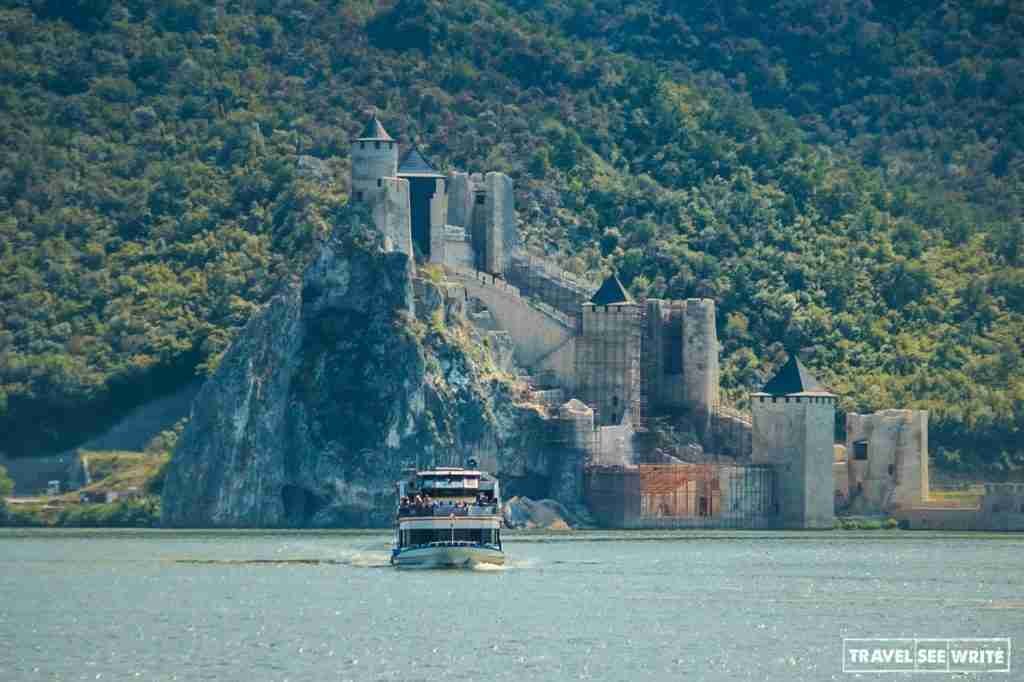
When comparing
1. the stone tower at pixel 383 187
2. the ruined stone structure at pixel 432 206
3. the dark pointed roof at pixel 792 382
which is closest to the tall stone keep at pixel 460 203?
the ruined stone structure at pixel 432 206

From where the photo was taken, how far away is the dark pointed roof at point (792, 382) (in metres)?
165

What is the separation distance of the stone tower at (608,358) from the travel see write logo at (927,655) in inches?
2749

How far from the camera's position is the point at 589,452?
165 metres

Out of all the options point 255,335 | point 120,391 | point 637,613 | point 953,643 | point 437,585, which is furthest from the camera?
point 120,391

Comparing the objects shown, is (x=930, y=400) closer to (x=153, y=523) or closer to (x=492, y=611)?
(x=153, y=523)

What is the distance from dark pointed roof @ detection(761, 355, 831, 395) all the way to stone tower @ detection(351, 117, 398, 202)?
64.5 ft

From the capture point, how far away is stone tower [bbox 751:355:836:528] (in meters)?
165

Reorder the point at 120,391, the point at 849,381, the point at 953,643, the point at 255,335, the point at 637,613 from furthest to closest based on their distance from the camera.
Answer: the point at 849,381
the point at 120,391
the point at 255,335
the point at 637,613
the point at 953,643

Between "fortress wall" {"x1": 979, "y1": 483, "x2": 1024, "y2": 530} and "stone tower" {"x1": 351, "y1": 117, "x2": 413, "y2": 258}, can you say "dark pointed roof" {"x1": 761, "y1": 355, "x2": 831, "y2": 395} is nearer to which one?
"fortress wall" {"x1": 979, "y1": 483, "x2": 1024, "y2": 530}

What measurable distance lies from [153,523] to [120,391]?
39.8 ft

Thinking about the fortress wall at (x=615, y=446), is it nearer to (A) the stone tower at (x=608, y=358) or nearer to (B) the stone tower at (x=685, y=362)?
(A) the stone tower at (x=608, y=358)

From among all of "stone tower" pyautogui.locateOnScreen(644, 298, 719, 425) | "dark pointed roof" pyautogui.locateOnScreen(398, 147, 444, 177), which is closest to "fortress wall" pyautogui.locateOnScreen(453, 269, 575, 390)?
"dark pointed roof" pyautogui.locateOnScreen(398, 147, 444, 177)

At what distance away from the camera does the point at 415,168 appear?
565 ft

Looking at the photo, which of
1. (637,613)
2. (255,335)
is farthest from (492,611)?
(255,335)
